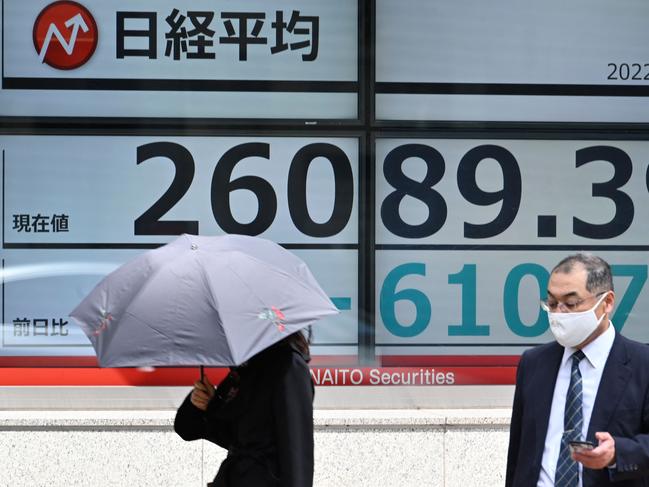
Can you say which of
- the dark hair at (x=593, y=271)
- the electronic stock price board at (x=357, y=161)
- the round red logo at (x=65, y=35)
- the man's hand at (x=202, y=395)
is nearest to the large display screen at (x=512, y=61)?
the electronic stock price board at (x=357, y=161)

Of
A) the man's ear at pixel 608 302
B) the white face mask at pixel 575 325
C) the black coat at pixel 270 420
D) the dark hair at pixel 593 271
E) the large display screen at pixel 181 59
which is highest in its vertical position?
the large display screen at pixel 181 59

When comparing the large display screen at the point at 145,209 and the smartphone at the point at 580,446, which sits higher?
the large display screen at the point at 145,209

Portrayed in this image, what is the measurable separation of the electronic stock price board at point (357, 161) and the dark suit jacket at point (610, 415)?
3201 mm

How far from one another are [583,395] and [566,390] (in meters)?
0.08

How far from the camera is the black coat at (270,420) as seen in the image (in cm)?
387

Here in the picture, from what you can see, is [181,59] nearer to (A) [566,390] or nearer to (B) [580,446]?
(A) [566,390]

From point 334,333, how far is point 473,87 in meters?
1.86

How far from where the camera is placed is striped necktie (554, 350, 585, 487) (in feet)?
11.5

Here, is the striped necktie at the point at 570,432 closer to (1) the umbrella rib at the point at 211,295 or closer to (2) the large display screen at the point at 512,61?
(1) the umbrella rib at the point at 211,295

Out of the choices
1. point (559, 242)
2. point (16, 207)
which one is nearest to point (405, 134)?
point (559, 242)

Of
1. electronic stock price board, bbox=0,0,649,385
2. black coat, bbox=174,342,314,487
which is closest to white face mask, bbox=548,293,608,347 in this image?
black coat, bbox=174,342,314,487

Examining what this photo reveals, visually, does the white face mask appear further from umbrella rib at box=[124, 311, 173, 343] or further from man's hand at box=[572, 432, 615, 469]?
umbrella rib at box=[124, 311, 173, 343]

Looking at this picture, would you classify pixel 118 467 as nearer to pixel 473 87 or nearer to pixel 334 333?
pixel 334 333

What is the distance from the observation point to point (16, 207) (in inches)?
271
